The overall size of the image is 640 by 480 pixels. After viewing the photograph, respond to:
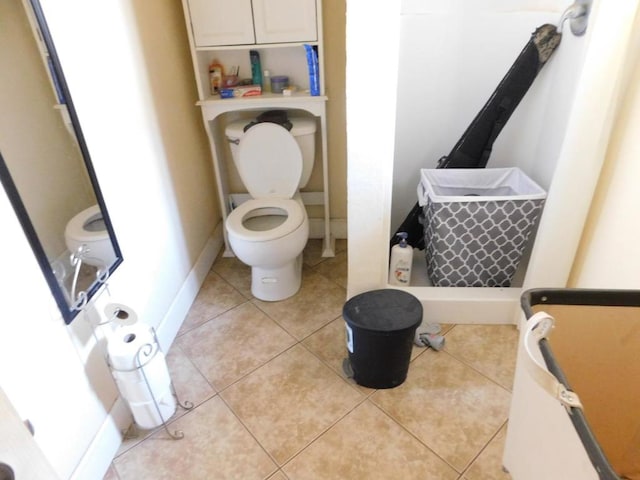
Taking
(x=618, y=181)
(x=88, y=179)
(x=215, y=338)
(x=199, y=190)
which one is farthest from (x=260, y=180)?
(x=618, y=181)

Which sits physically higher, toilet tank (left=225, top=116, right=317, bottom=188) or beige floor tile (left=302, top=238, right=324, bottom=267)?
toilet tank (left=225, top=116, right=317, bottom=188)

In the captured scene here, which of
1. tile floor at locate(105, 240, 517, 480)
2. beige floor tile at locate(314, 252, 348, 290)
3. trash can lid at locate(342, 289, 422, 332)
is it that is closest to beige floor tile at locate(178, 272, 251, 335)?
tile floor at locate(105, 240, 517, 480)

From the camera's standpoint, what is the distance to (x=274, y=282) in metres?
2.05

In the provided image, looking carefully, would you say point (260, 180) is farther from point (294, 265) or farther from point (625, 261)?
point (625, 261)

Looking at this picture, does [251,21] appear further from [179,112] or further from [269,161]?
[269,161]

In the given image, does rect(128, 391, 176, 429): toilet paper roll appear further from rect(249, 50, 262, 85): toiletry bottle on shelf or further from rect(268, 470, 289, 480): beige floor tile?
rect(249, 50, 262, 85): toiletry bottle on shelf

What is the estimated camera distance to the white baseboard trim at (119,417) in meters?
1.27

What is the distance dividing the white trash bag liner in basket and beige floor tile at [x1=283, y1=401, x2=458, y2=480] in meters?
0.74

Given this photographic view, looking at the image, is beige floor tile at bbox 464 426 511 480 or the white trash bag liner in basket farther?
the white trash bag liner in basket

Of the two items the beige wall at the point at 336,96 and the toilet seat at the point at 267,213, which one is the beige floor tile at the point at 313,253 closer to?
the beige wall at the point at 336,96

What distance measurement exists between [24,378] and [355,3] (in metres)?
1.40

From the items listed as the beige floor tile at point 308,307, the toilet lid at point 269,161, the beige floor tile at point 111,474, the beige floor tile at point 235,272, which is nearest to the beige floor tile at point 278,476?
the beige floor tile at point 111,474

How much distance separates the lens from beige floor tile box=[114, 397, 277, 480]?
4.29ft

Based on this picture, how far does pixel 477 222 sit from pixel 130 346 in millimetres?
1376
